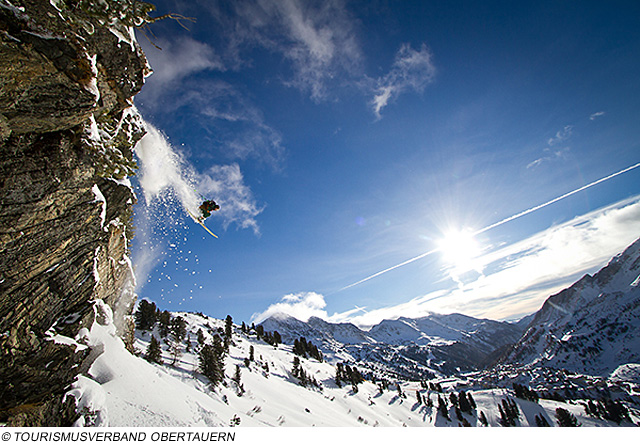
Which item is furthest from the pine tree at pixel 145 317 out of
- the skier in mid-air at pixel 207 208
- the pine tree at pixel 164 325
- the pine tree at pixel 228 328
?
the skier in mid-air at pixel 207 208

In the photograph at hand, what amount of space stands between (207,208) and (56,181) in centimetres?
664

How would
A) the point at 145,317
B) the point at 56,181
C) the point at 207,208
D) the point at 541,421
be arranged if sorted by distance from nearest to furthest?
1. the point at 56,181
2. the point at 207,208
3. the point at 145,317
4. the point at 541,421

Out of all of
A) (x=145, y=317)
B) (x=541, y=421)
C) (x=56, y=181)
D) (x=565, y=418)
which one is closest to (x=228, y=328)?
(x=145, y=317)

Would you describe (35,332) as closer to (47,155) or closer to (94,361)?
(94,361)

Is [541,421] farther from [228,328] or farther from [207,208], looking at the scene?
[207,208]

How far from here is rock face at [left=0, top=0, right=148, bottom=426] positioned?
764cm

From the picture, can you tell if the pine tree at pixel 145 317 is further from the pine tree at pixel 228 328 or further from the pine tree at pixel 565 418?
the pine tree at pixel 565 418

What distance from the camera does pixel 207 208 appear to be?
50.2ft

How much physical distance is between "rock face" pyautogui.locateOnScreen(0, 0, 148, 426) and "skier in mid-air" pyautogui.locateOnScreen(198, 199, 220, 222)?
12.1 feet

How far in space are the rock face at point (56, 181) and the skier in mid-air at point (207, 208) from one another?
12.1 feet

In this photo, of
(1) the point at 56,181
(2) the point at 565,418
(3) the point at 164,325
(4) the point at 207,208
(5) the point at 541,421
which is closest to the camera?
(1) the point at 56,181

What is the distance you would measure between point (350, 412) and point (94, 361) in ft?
190

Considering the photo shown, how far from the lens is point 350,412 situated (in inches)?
2261
